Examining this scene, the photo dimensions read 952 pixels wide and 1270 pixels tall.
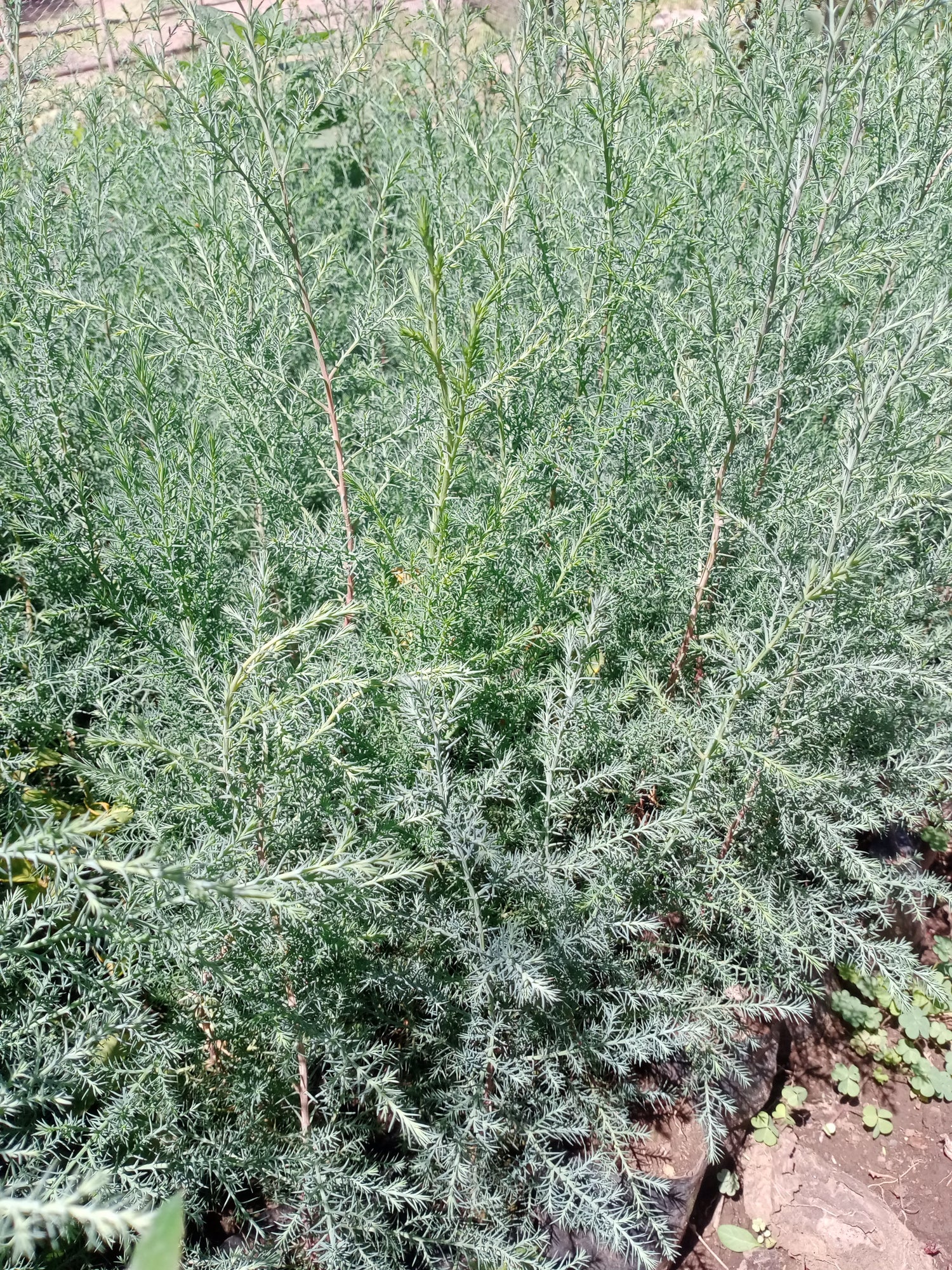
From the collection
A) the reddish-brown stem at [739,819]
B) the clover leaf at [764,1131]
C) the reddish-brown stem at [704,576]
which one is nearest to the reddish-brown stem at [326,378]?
the reddish-brown stem at [704,576]

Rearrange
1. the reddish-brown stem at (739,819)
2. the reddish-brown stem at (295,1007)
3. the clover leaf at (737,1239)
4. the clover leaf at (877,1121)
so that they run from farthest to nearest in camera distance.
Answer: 1. the clover leaf at (877,1121)
2. the clover leaf at (737,1239)
3. the reddish-brown stem at (739,819)
4. the reddish-brown stem at (295,1007)

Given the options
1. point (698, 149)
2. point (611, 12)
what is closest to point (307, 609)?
point (611, 12)

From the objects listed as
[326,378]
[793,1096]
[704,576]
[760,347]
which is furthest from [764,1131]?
[326,378]

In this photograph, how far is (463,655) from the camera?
1919mm

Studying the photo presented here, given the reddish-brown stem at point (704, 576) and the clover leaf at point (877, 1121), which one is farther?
the clover leaf at point (877, 1121)

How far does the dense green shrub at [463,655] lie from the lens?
1.55 m

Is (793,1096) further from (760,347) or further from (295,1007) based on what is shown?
(760,347)

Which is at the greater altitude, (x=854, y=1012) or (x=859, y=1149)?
(x=854, y=1012)

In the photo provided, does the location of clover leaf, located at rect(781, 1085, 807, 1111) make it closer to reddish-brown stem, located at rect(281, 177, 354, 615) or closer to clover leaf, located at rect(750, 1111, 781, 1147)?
clover leaf, located at rect(750, 1111, 781, 1147)

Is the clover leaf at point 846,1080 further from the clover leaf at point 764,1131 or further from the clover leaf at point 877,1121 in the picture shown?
the clover leaf at point 764,1131

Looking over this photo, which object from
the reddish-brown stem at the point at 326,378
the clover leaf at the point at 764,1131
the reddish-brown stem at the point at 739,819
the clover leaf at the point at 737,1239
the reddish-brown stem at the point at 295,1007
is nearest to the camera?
the reddish-brown stem at the point at 295,1007

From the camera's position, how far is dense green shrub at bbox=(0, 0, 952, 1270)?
1550 millimetres

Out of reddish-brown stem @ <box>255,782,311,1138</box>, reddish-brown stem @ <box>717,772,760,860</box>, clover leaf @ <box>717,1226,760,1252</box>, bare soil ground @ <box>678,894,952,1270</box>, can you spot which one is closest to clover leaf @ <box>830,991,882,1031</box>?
bare soil ground @ <box>678,894,952,1270</box>

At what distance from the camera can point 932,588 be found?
2.42m
